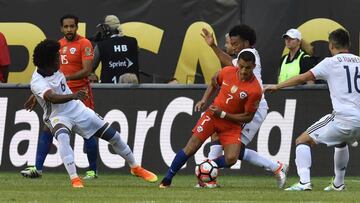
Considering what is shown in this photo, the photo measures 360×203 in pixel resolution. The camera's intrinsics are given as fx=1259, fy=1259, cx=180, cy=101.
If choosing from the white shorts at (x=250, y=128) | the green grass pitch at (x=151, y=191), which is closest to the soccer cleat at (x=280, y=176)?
the green grass pitch at (x=151, y=191)

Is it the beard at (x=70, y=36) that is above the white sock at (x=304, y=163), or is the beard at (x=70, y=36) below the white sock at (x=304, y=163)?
above

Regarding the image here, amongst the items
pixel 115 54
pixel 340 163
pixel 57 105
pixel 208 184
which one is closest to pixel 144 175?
pixel 208 184

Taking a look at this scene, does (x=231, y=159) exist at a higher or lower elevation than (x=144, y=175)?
higher

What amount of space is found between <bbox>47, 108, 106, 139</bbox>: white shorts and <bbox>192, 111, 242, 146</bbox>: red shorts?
1.30 m

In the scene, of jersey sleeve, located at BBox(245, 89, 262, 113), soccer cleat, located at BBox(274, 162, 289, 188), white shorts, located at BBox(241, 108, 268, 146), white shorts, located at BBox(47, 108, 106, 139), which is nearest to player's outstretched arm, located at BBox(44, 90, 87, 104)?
white shorts, located at BBox(47, 108, 106, 139)

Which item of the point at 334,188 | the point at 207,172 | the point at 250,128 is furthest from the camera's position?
the point at 250,128

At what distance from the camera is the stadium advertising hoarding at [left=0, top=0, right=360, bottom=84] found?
2000 cm

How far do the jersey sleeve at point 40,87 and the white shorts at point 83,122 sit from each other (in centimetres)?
37

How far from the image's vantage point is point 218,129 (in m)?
14.8

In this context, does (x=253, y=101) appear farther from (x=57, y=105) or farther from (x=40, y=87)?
(x=40, y=87)

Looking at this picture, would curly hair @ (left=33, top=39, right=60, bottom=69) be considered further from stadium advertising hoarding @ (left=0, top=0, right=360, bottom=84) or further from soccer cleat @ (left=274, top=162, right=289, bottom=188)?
stadium advertising hoarding @ (left=0, top=0, right=360, bottom=84)

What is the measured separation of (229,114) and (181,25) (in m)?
5.79

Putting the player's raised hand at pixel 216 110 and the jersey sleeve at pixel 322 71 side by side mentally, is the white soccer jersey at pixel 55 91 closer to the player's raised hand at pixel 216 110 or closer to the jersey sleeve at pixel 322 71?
the player's raised hand at pixel 216 110

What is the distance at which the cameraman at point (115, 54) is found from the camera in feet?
60.8
